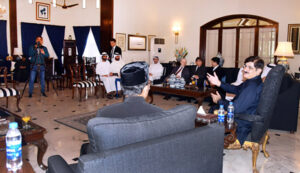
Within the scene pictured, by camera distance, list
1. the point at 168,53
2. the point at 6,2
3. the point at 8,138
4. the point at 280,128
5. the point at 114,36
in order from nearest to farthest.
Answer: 1. the point at 8,138
2. the point at 280,128
3. the point at 114,36
4. the point at 6,2
5. the point at 168,53

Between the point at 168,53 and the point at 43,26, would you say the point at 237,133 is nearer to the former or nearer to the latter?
the point at 168,53

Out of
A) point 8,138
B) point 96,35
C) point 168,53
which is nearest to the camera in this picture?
point 8,138

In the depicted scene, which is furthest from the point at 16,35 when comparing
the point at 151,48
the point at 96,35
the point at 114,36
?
the point at 151,48

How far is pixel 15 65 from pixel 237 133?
875 cm

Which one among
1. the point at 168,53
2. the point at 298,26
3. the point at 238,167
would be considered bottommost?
the point at 238,167

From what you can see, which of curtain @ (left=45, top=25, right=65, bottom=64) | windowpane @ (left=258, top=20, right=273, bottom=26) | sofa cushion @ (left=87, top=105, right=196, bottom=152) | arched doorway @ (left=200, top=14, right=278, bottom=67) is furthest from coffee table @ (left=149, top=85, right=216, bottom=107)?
curtain @ (left=45, top=25, right=65, bottom=64)

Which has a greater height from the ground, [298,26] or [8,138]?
[298,26]

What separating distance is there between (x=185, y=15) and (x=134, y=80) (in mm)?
8403

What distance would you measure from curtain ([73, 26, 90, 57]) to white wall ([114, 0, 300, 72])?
9.97 feet

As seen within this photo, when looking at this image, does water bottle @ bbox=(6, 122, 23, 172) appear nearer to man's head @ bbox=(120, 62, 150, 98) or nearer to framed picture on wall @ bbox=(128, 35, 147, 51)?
man's head @ bbox=(120, 62, 150, 98)

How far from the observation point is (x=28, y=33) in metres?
10.8

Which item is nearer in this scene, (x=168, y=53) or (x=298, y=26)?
(x=298, y=26)

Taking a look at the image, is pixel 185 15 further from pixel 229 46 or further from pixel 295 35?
pixel 295 35

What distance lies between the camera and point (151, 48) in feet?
34.3
